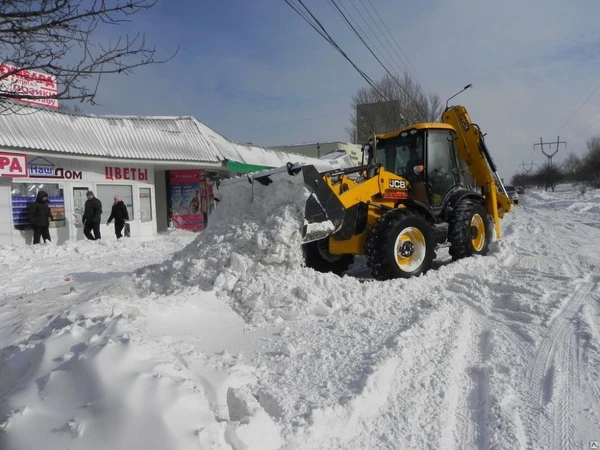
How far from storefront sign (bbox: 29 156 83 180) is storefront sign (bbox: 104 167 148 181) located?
103 cm

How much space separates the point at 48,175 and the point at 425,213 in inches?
412

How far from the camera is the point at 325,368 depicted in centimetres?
321

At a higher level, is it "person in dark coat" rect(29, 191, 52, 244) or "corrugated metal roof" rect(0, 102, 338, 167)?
"corrugated metal roof" rect(0, 102, 338, 167)

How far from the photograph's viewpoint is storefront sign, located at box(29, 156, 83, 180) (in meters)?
→ 11.7

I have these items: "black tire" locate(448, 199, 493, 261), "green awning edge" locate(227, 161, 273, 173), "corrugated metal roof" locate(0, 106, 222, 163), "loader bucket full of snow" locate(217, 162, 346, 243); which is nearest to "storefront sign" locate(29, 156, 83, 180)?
"corrugated metal roof" locate(0, 106, 222, 163)

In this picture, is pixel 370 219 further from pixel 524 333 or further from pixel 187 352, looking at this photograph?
pixel 187 352

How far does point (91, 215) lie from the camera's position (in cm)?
1186

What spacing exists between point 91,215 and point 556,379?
11.6m

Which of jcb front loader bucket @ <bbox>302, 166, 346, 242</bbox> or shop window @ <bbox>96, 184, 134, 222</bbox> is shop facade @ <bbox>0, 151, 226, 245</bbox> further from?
jcb front loader bucket @ <bbox>302, 166, 346, 242</bbox>

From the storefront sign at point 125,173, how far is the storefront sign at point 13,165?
2700 millimetres

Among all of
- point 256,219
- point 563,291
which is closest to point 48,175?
point 256,219

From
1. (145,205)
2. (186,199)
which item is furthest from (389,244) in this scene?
(186,199)

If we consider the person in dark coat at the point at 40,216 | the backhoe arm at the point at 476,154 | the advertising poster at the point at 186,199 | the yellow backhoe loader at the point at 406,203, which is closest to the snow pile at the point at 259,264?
the yellow backhoe loader at the point at 406,203

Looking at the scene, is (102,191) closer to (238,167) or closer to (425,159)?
(238,167)
